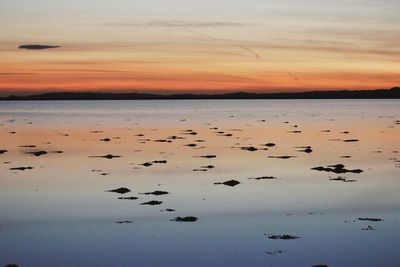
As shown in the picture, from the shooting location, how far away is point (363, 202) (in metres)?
16.5

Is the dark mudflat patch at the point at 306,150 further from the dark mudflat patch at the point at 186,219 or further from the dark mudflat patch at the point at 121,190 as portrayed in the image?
the dark mudflat patch at the point at 186,219

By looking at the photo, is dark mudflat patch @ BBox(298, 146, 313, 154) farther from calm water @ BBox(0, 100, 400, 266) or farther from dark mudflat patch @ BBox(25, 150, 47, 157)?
dark mudflat patch @ BBox(25, 150, 47, 157)

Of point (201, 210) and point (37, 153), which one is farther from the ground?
point (201, 210)

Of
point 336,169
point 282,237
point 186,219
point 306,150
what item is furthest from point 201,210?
point 306,150

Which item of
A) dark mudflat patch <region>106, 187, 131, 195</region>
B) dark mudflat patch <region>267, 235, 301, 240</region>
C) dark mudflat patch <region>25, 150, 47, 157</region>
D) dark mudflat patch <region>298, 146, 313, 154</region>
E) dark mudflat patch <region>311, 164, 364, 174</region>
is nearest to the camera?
dark mudflat patch <region>267, 235, 301, 240</region>

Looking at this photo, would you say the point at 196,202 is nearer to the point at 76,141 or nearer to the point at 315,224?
the point at 315,224

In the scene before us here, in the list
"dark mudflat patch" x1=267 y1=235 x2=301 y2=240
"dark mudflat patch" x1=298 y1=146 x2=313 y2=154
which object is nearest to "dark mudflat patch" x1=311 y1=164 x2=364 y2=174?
"dark mudflat patch" x1=298 y1=146 x2=313 y2=154

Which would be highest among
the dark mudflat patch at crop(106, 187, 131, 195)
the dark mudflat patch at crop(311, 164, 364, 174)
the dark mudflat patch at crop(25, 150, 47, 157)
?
the dark mudflat patch at crop(106, 187, 131, 195)

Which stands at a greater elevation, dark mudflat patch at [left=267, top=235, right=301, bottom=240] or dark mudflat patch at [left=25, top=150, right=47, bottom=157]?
dark mudflat patch at [left=267, top=235, right=301, bottom=240]

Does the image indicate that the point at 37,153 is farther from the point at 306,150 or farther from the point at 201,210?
the point at 201,210

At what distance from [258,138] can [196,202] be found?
85.3 feet

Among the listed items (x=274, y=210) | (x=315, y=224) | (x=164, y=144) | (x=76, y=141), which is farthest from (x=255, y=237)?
(x=76, y=141)

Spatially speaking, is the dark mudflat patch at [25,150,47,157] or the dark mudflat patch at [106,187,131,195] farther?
the dark mudflat patch at [25,150,47,157]

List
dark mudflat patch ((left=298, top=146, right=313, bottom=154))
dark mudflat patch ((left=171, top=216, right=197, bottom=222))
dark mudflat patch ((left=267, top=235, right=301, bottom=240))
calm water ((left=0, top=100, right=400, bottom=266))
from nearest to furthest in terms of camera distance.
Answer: calm water ((left=0, top=100, right=400, bottom=266)) → dark mudflat patch ((left=267, top=235, right=301, bottom=240)) → dark mudflat patch ((left=171, top=216, right=197, bottom=222)) → dark mudflat patch ((left=298, top=146, right=313, bottom=154))
